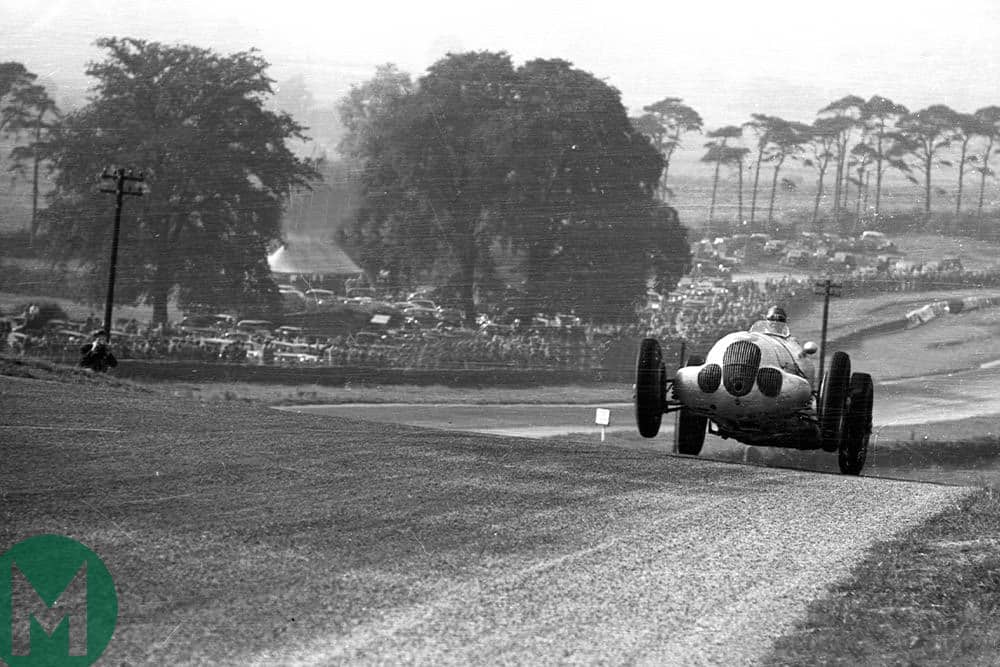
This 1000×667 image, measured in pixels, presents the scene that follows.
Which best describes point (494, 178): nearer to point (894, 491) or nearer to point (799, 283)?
point (799, 283)

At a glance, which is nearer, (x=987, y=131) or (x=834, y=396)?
(x=834, y=396)

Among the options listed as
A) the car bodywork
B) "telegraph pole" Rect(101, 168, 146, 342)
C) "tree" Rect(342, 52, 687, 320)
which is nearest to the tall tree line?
"tree" Rect(342, 52, 687, 320)

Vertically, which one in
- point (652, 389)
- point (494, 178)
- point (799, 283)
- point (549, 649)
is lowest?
point (549, 649)

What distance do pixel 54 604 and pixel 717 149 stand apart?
16720 millimetres

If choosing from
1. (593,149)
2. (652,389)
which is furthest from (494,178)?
(652,389)

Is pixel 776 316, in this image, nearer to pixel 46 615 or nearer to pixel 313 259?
pixel 46 615

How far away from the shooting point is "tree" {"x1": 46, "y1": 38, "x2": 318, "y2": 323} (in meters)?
23.2

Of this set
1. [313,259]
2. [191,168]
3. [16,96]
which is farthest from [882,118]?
[16,96]

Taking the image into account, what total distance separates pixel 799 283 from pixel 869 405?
6.43m

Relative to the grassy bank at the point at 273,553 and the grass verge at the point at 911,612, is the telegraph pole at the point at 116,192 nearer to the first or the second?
the grassy bank at the point at 273,553

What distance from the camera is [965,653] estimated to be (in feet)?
18.8

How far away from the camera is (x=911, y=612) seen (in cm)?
657

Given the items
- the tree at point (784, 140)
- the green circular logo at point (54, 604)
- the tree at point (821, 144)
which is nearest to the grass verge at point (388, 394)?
the tree at point (784, 140)

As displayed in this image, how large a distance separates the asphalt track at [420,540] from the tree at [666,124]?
8989 millimetres
